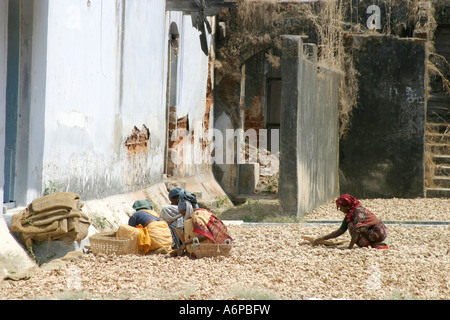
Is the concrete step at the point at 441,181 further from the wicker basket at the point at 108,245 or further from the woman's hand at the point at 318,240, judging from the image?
the wicker basket at the point at 108,245

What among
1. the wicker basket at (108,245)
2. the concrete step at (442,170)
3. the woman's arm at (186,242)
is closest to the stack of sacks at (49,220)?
the wicker basket at (108,245)

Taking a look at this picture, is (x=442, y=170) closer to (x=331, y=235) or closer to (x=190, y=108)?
(x=190, y=108)

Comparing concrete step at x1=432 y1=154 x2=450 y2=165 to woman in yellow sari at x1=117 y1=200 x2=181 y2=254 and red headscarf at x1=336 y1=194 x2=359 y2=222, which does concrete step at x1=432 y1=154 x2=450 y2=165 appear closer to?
red headscarf at x1=336 y1=194 x2=359 y2=222

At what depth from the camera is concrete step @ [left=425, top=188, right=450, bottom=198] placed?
13242mm

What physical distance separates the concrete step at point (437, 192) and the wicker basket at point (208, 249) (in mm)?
8193

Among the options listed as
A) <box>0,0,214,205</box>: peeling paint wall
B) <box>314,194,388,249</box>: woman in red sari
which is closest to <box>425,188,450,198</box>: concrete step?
<box>0,0,214,205</box>: peeling paint wall

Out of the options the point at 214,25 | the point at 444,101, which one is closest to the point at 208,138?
the point at 214,25

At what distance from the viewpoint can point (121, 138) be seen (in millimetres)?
9195

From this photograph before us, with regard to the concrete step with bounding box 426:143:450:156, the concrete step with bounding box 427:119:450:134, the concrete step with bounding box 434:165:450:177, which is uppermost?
the concrete step with bounding box 427:119:450:134

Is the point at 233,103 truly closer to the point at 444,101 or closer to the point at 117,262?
the point at 444,101

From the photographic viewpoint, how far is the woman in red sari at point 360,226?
281 inches

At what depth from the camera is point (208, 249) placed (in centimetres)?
628

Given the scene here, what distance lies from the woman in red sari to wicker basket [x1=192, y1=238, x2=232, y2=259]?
1483mm

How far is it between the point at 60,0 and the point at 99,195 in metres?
2.55
